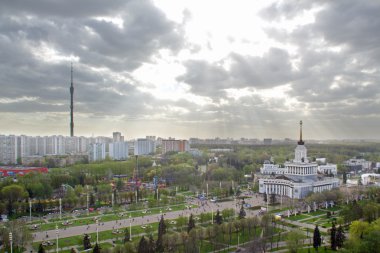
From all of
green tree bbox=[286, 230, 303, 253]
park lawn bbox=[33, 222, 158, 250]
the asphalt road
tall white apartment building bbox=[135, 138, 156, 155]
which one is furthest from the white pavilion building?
tall white apartment building bbox=[135, 138, 156, 155]

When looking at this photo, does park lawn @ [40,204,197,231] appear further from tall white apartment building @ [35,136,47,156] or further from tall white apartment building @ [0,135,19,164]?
tall white apartment building @ [35,136,47,156]

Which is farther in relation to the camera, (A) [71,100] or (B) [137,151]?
(B) [137,151]

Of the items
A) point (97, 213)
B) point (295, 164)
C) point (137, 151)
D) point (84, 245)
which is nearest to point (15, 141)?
point (137, 151)

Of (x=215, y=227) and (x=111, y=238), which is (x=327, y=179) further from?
(x=111, y=238)

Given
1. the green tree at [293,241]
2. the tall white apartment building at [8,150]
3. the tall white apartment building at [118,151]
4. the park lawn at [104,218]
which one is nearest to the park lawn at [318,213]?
the park lawn at [104,218]

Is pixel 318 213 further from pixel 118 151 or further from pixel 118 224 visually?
pixel 118 151

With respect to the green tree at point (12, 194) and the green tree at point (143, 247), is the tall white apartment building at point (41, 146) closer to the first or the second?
the green tree at point (12, 194)
